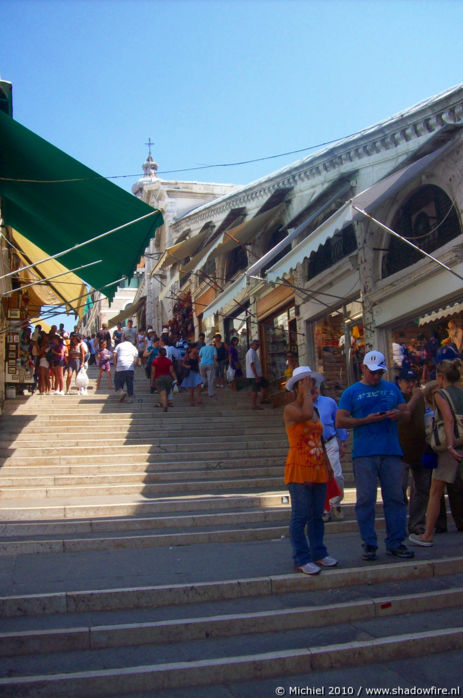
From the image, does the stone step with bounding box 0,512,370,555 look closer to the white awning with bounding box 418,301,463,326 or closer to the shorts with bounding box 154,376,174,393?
the white awning with bounding box 418,301,463,326

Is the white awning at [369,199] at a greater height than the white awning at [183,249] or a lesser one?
lesser

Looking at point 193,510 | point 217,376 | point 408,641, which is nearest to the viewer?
point 408,641

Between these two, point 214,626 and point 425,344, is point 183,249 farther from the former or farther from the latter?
point 214,626

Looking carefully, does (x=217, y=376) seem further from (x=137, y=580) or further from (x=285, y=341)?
(x=137, y=580)

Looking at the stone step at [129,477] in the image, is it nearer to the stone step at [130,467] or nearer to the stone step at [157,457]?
the stone step at [130,467]

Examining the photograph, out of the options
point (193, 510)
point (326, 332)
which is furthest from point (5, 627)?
point (326, 332)

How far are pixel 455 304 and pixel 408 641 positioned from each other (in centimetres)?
843

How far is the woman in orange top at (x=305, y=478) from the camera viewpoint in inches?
212

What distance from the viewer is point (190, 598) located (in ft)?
16.8

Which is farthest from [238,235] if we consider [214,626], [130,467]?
[214,626]

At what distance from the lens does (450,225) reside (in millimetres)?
12188

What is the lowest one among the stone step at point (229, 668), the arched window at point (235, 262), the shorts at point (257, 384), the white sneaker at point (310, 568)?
the stone step at point (229, 668)

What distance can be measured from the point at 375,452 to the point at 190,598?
193 cm

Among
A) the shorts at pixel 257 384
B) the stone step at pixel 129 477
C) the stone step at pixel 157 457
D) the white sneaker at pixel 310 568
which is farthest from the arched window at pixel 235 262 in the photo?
the white sneaker at pixel 310 568
